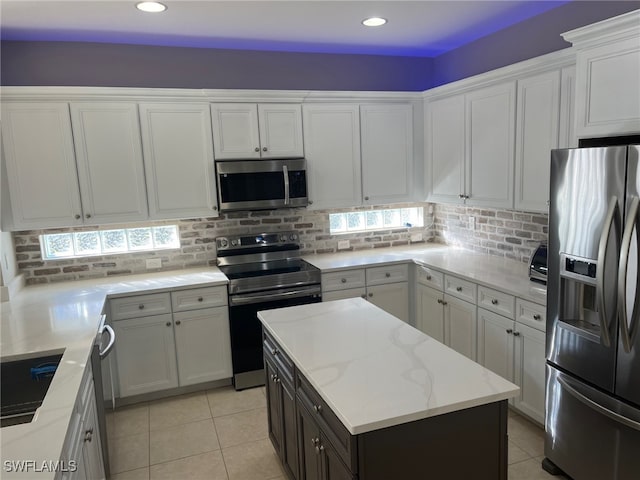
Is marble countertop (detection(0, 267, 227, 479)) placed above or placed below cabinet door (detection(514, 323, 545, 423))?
above

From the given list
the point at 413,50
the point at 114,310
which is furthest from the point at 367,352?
the point at 413,50

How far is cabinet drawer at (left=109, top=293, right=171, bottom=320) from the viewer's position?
134 inches

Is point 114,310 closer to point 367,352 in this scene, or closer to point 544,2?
point 367,352

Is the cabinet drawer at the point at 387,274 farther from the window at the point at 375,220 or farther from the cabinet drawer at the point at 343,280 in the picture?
the window at the point at 375,220

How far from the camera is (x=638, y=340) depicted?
2014 millimetres

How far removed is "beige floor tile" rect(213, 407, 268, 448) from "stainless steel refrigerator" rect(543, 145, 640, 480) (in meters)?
1.79

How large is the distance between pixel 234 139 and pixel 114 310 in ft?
Answer: 5.25

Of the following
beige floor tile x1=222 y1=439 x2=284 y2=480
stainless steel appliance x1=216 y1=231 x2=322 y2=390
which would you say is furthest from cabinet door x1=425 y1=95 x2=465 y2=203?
beige floor tile x1=222 y1=439 x2=284 y2=480

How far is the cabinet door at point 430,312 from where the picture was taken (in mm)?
3771

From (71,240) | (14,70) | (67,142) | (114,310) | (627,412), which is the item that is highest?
(14,70)

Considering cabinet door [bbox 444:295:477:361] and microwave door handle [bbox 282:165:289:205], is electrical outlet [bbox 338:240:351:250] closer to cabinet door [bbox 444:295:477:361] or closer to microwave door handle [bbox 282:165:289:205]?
microwave door handle [bbox 282:165:289:205]

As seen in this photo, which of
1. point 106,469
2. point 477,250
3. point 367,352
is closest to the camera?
point 367,352

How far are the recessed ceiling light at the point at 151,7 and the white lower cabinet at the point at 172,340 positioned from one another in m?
1.93

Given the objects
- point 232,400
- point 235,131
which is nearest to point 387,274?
point 232,400
